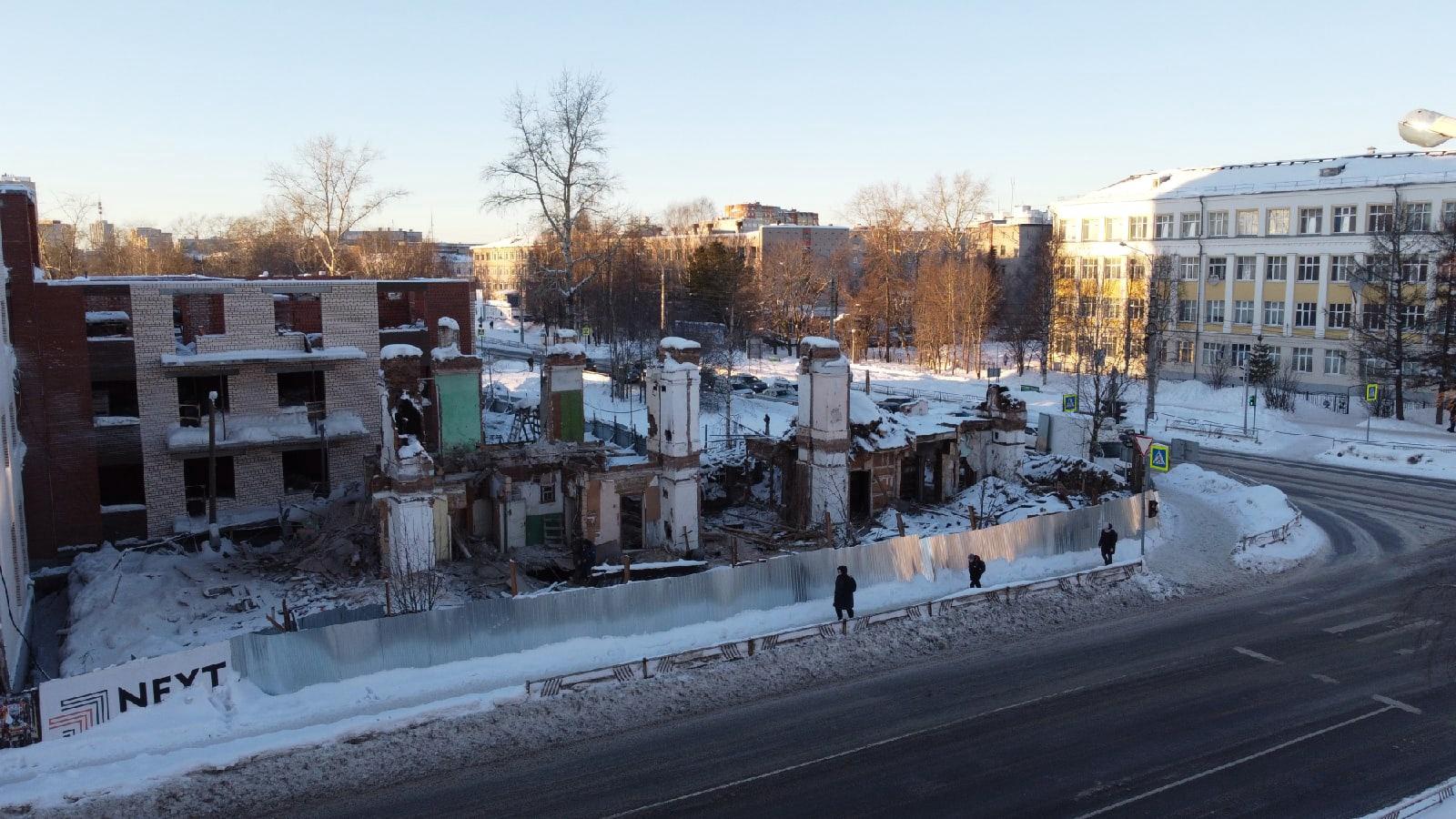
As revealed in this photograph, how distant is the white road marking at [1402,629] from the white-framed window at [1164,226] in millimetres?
45093

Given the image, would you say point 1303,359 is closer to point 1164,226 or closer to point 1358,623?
point 1164,226

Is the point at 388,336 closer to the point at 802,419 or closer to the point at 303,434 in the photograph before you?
the point at 303,434

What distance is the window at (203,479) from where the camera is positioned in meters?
27.2

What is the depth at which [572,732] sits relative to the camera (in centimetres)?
1438

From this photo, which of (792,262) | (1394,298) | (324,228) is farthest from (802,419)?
(792,262)

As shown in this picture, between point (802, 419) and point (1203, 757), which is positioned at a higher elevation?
point (802, 419)

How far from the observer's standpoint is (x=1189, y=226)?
59219mm

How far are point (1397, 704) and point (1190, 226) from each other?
162ft

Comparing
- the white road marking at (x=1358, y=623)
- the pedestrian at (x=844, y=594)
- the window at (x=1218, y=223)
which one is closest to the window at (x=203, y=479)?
the pedestrian at (x=844, y=594)

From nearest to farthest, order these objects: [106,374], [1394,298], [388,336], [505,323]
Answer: [106,374] → [388,336] → [1394,298] → [505,323]

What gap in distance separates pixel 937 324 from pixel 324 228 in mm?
36743

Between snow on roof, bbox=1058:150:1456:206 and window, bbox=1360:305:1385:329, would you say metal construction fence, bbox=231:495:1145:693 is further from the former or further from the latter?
snow on roof, bbox=1058:150:1456:206

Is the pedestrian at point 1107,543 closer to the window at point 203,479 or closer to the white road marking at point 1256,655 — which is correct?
the white road marking at point 1256,655

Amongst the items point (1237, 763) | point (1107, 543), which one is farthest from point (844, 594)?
point (1107, 543)
